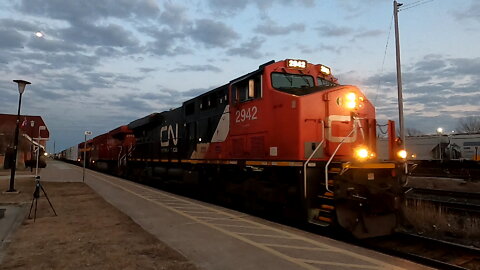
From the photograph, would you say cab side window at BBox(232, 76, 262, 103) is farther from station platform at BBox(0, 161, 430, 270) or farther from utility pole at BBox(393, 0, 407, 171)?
utility pole at BBox(393, 0, 407, 171)

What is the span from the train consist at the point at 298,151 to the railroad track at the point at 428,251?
1.21 feet

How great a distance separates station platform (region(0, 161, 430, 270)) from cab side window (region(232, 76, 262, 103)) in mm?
3266

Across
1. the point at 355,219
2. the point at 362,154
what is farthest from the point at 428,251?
the point at 362,154

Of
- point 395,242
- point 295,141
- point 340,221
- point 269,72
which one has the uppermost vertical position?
point 269,72

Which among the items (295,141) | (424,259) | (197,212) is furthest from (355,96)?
(197,212)

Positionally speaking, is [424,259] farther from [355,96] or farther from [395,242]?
[355,96]

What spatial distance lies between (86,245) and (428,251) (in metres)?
6.55

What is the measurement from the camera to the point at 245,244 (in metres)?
6.93

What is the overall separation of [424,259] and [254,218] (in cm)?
425

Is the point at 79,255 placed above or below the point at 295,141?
below

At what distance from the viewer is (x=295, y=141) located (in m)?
8.87

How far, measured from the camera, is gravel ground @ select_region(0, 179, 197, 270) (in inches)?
226

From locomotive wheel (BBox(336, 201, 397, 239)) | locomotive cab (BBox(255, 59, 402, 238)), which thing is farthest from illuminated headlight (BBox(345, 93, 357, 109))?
locomotive wheel (BBox(336, 201, 397, 239))

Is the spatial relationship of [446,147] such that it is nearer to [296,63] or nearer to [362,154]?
[296,63]
